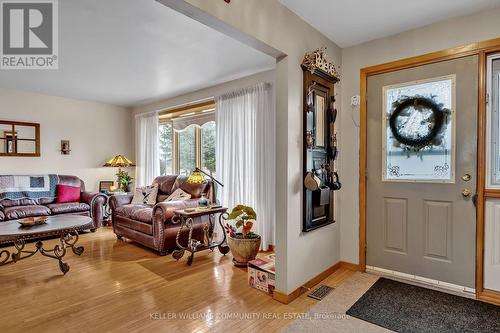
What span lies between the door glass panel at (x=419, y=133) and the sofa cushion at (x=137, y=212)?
294cm

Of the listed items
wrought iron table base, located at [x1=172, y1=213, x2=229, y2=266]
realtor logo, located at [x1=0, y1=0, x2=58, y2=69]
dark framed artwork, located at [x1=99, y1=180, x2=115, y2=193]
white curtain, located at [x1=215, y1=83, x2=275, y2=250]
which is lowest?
wrought iron table base, located at [x1=172, y1=213, x2=229, y2=266]

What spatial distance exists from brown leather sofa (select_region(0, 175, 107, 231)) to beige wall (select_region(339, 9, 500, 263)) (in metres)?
4.24

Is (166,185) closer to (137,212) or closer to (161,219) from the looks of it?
(137,212)

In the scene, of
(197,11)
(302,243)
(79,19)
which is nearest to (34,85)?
(79,19)

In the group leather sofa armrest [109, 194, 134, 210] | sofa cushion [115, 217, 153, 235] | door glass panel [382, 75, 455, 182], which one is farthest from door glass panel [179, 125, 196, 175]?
door glass panel [382, 75, 455, 182]

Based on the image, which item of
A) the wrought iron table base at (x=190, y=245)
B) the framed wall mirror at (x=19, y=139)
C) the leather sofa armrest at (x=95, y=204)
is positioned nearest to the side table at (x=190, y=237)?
the wrought iron table base at (x=190, y=245)

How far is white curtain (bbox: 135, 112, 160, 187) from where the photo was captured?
18.7 ft

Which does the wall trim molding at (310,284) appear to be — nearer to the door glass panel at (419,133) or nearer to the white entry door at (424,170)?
the white entry door at (424,170)

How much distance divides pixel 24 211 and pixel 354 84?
494 centimetres

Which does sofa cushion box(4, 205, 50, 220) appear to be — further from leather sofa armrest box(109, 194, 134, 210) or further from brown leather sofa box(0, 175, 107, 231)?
leather sofa armrest box(109, 194, 134, 210)

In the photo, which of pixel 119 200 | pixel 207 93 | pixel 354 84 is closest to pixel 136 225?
pixel 119 200

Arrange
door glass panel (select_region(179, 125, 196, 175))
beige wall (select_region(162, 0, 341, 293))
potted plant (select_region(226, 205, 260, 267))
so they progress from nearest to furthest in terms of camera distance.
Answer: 1. beige wall (select_region(162, 0, 341, 293))
2. potted plant (select_region(226, 205, 260, 267))
3. door glass panel (select_region(179, 125, 196, 175))

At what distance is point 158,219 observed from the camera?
3.59m

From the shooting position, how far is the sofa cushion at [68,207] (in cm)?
459
